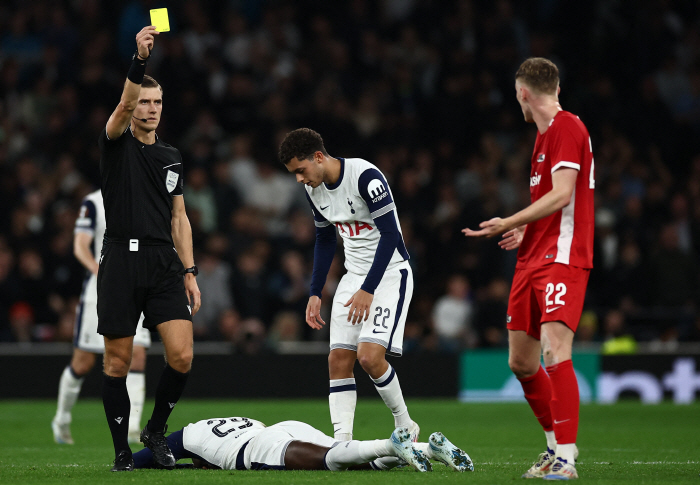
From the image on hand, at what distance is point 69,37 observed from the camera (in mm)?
16672

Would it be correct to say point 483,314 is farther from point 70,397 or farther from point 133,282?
point 133,282

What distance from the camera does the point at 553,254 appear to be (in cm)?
568

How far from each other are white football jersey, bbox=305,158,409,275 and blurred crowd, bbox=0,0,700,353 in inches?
284

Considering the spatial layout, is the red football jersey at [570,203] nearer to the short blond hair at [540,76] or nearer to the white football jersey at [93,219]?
the short blond hair at [540,76]

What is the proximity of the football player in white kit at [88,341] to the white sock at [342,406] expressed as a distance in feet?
9.45

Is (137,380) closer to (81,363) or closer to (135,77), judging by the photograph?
(81,363)

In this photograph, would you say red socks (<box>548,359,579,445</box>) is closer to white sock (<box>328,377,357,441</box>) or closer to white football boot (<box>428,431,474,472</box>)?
white football boot (<box>428,431,474,472</box>)

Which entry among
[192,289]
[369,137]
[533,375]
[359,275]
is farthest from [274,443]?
[369,137]

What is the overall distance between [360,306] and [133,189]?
5.56 feet

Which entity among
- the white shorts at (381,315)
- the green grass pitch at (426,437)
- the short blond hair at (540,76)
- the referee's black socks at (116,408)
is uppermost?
the short blond hair at (540,76)

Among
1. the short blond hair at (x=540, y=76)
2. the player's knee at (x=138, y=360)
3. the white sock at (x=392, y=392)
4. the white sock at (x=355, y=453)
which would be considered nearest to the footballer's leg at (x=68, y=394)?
the player's knee at (x=138, y=360)

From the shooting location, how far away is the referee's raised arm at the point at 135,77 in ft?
18.9

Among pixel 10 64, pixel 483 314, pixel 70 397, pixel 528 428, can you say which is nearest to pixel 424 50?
pixel 483 314

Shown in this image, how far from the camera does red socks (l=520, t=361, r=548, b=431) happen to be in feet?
20.2
